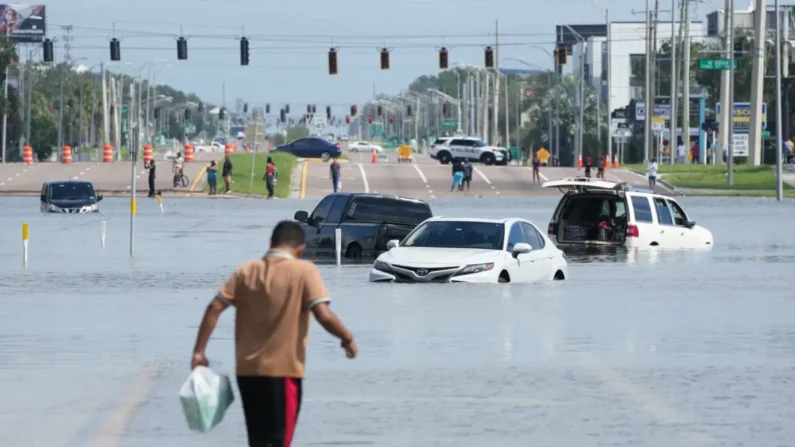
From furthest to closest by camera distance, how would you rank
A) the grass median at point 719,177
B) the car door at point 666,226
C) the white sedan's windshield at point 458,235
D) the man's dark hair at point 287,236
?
the grass median at point 719,177 < the car door at point 666,226 < the white sedan's windshield at point 458,235 < the man's dark hair at point 287,236

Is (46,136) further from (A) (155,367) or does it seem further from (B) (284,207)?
(A) (155,367)

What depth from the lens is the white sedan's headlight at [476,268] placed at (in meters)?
25.6

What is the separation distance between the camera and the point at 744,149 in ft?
263

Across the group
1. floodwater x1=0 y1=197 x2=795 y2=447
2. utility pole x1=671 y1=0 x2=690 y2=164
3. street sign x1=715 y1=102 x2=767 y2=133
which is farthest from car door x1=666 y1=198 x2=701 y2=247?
utility pole x1=671 y1=0 x2=690 y2=164

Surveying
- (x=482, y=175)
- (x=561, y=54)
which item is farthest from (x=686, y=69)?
(x=561, y=54)

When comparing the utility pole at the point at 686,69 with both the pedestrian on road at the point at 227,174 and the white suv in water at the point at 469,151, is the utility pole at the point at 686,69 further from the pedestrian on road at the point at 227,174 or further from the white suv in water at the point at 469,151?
the pedestrian on road at the point at 227,174

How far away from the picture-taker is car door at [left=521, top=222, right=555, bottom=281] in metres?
26.9

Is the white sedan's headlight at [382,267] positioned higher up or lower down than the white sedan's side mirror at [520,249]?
lower down

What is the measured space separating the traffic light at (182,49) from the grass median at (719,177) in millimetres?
27082

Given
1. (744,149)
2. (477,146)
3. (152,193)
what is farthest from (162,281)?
(477,146)

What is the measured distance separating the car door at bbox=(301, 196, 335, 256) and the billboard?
148 m

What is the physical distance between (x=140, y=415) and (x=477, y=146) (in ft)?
323

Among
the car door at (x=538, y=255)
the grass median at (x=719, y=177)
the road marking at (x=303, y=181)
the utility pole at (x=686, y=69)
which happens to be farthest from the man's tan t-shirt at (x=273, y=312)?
the utility pole at (x=686, y=69)

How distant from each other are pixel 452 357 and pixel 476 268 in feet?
28.9
